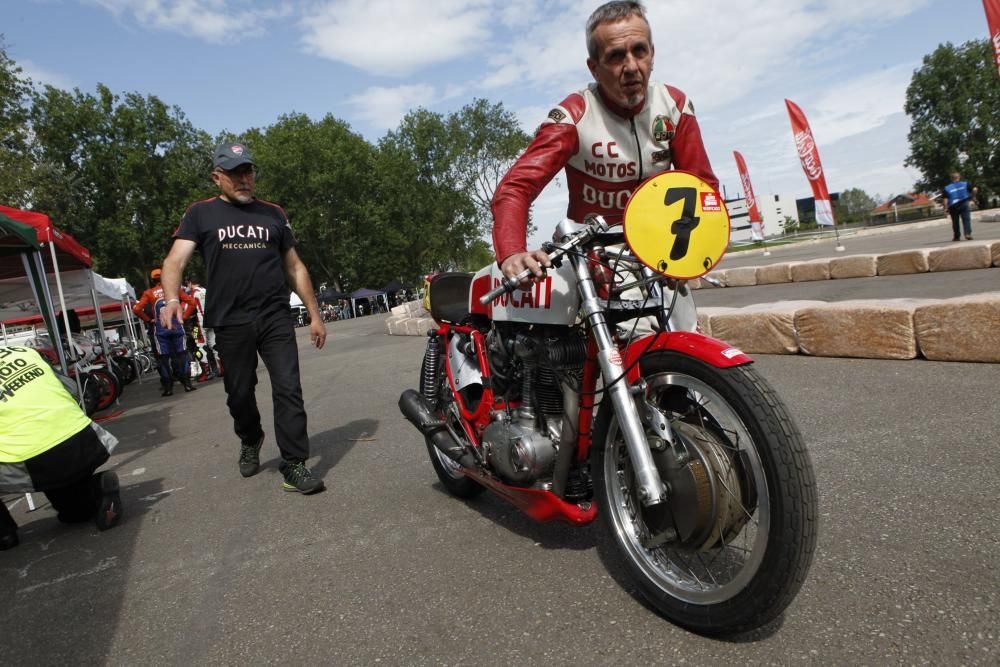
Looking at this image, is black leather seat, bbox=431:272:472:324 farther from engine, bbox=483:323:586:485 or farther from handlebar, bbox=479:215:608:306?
handlebar, bbox=479:215:608:306

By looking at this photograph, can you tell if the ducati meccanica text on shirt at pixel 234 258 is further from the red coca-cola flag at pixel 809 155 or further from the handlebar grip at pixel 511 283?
the red coca-cola flag at pixel 809 155

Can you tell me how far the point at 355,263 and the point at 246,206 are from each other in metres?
54.3

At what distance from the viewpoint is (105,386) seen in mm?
10156

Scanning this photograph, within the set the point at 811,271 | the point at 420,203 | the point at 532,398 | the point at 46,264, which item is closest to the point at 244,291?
the point at 532,398

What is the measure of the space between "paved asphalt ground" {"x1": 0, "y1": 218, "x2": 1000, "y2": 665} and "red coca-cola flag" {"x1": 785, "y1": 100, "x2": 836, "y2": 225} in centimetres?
1671

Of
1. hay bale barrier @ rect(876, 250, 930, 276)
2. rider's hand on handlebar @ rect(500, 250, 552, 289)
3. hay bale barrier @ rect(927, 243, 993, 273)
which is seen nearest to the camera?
rider's hand on handlebar @ rect(500, 250, 552, 289)

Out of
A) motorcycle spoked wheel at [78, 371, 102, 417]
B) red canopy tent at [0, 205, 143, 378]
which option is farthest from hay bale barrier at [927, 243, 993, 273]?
motorcycle spoked wheel at [78, 371, 102, 417]

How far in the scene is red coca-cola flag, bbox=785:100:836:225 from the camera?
18.8 metres

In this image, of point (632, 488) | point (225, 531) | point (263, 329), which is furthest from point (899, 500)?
point (263, 329)

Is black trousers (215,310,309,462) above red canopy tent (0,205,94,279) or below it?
below

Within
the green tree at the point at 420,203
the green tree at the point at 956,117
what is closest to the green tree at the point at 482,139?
the green tree at the point at 420,203

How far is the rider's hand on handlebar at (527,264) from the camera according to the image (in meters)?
2.05

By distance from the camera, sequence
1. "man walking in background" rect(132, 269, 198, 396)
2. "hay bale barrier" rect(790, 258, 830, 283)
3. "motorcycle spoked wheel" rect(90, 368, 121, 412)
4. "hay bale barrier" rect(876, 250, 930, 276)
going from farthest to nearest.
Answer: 1. "hay bale barrier" rect(790, 258, 830, 283)
2. "hay bale barrier" rect(876, 250, 930, 276)
3. "man walking in background" rect(132, 269, 198, 396)
4. "motorcycle spoked wheel" rect(90, 368, 121, 412)

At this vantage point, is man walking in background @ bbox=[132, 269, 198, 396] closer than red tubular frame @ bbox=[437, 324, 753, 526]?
No
